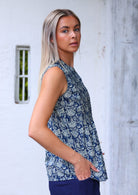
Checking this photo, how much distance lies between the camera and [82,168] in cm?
155

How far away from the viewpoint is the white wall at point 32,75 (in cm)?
421

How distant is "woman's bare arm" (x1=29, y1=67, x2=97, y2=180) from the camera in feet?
4.73

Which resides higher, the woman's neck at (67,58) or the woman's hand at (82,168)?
the woman's neck at (67,58)

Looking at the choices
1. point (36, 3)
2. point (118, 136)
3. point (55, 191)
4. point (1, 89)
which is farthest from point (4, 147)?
point (55, 191)

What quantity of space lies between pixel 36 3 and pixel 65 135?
301 cm

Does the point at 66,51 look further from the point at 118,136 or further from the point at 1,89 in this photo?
the point at 1,89

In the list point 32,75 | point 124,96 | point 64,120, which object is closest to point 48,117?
point 64,120

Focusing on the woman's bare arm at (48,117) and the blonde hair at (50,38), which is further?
the blonde hair at (50,38)

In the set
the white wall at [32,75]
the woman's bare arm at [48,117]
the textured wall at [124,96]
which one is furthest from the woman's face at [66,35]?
the white wall at [32,75]

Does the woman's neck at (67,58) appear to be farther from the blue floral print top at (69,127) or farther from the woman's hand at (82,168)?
the woman's hand at (82,168)

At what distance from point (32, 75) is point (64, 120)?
274cm

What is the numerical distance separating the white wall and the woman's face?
2514mm

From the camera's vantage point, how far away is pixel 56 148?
148cm

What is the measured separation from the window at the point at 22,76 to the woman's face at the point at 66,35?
2.66 meters
